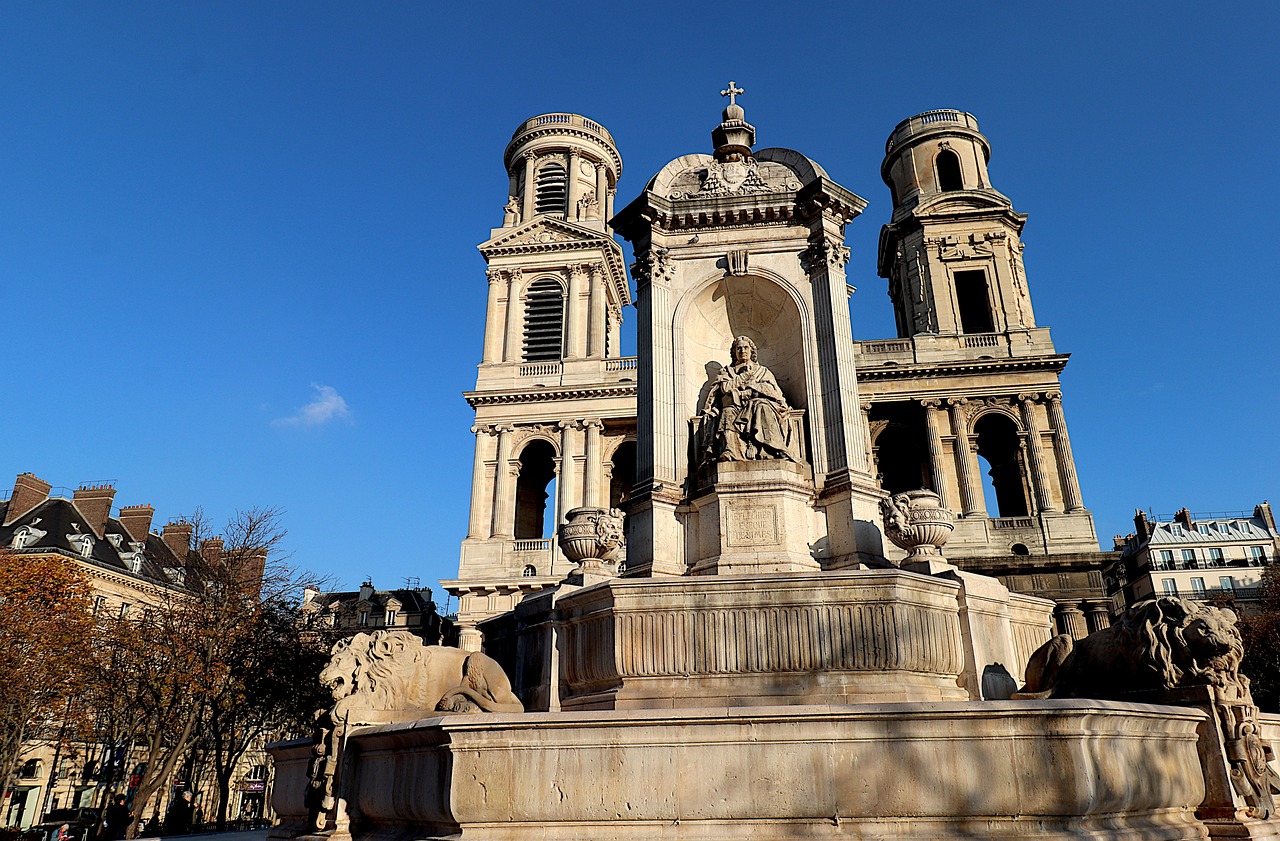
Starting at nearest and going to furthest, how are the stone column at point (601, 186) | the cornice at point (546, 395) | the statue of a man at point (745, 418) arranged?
the statue of a man at point (745, 418) < the cornice at point (546, 395) < the stone column at point (601, 186)

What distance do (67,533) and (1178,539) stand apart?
77329 mm

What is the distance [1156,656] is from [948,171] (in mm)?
42881

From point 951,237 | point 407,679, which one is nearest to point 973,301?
point 951,237

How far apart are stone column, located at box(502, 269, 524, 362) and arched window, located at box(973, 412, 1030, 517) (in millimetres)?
22377

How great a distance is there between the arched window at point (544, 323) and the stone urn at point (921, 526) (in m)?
34.5

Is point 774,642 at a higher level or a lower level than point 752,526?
lower

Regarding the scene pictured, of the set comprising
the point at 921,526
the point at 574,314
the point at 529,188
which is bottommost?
the point at 921,526

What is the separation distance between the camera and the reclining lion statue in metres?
7.27

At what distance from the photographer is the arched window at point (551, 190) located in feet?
157

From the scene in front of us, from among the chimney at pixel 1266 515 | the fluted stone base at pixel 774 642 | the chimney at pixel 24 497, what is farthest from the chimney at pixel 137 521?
the chimney at pixel 1266 515

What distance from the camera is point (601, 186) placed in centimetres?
4938

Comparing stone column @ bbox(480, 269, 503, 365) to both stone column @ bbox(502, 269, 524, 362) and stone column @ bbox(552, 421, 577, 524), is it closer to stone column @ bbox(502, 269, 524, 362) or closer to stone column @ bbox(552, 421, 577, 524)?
stone column @ bbox(502, 269, 524, 362)

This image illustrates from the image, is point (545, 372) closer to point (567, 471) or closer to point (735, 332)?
point (567, 471)

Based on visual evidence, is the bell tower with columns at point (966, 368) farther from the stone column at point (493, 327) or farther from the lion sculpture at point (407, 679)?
the lion sculpture at point (407, 679)
